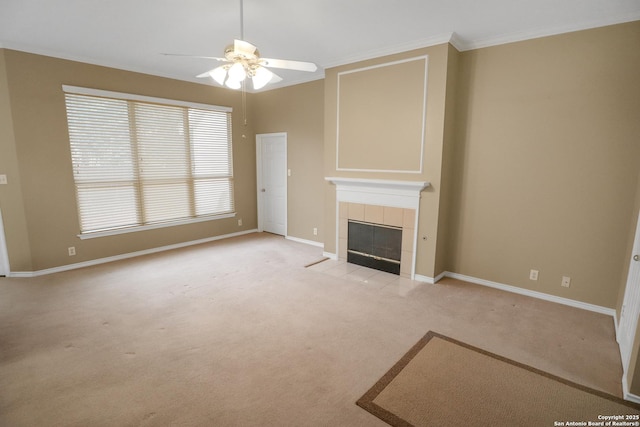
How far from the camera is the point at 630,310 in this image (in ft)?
7.93

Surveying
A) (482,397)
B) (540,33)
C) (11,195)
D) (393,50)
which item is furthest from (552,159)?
(11,195)

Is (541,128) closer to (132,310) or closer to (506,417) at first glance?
(506,417)

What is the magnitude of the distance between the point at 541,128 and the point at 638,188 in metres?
0.96

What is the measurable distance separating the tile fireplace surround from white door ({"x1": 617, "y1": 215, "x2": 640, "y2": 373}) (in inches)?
72.5

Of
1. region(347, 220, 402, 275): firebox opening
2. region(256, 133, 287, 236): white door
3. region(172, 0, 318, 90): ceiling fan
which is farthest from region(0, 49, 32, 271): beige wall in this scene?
region(347, 220, 402, 275): firebox opening

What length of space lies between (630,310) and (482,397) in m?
1.41

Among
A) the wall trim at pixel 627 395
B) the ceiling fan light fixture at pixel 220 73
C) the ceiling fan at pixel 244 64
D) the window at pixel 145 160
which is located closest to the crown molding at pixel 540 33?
the ceiling fan at pixel 244 64

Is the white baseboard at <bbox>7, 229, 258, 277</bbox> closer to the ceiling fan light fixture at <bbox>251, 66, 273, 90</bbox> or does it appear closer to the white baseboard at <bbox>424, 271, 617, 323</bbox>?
the ceiling fan light fixture at <bbox>251, 66, 273, 90</bbox>

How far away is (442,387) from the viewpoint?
7.06 ft

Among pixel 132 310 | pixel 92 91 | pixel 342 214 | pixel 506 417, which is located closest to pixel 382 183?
pixel 342 214

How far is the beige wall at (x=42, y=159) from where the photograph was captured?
12.3 feet

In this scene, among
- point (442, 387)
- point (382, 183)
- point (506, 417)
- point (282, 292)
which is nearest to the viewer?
point (506, 417)

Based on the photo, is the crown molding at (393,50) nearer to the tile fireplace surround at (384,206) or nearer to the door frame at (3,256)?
the tile fireplace surround at (384,206)

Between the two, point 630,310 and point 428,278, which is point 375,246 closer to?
point 428,278
